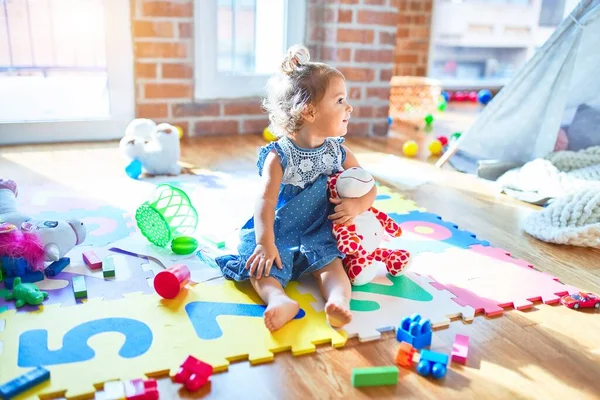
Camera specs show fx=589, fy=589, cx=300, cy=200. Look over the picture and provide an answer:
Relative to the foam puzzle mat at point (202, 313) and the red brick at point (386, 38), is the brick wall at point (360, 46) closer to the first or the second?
the red brick at point (386, 38)

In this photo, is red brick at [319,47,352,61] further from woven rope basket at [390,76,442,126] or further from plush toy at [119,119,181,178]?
plush toy at [119,119,181,178]

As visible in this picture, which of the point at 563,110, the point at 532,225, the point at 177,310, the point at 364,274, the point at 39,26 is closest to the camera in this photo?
the point at 177,310

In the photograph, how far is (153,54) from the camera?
7.86ft

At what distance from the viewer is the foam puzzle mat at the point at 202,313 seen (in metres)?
0.90

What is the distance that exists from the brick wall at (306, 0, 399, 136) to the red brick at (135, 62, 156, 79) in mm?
697

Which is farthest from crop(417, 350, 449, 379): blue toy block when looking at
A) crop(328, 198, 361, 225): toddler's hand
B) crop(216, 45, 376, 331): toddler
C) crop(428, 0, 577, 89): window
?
crop(428, 0, 577, 89): window

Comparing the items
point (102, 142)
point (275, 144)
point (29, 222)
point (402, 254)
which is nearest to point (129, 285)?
point (29, 222)

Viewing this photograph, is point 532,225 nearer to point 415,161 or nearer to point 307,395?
point 415,161

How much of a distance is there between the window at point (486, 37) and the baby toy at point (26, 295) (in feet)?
10.8

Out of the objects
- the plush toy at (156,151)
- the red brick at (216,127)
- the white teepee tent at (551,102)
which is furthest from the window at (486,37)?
the plush toy at (156,151)

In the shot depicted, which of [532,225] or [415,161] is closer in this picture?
[532,225]

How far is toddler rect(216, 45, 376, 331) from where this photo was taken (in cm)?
113

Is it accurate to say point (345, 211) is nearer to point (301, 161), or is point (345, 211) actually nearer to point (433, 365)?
point (301, 161)

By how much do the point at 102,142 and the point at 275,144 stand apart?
1394mm
